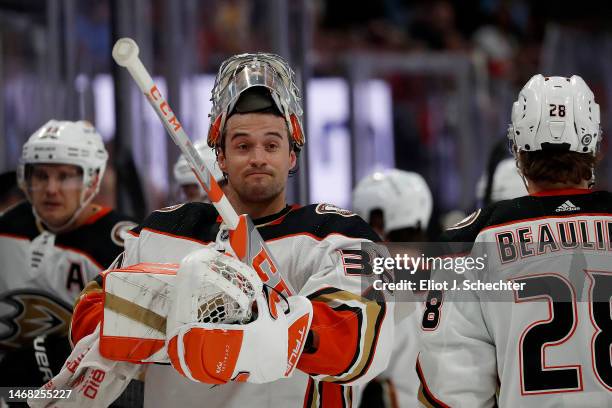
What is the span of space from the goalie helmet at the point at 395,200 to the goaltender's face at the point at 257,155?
1979 mm

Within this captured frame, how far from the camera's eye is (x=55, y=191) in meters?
3.61

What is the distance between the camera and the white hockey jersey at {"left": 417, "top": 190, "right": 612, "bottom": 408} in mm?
2553

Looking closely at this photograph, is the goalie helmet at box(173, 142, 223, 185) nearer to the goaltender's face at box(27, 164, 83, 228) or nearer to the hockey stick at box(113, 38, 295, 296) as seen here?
the goaltender's face at box(27, 164, 83, 228)

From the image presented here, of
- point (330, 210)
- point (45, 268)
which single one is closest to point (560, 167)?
point (330, 210)

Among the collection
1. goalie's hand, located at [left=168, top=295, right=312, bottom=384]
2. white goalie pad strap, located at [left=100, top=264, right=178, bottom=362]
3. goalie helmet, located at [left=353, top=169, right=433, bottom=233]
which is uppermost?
goalie helmet, located at [left=353, top=169, right=433, bottom=233]

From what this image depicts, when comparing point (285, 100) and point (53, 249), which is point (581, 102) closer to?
point (285, 100)

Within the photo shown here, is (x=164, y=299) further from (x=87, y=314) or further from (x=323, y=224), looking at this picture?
(x=323, y=224)

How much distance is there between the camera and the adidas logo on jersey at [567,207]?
259 cm

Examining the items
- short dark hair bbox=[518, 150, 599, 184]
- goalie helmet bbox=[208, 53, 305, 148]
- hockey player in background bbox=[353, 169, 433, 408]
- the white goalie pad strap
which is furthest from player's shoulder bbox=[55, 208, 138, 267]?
short dark hair bbox=[518, 150, 599, 184]

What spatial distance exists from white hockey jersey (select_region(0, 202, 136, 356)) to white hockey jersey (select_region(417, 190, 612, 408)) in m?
1.26

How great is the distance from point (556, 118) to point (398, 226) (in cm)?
179

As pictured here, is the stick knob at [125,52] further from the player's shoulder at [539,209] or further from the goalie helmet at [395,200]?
the goalie helmet at [395,200]

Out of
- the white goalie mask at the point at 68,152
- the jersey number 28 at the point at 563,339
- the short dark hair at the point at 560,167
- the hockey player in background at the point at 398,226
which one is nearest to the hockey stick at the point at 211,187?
the jersey number 28 at the point at 563,339

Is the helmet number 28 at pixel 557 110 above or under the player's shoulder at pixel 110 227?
above
